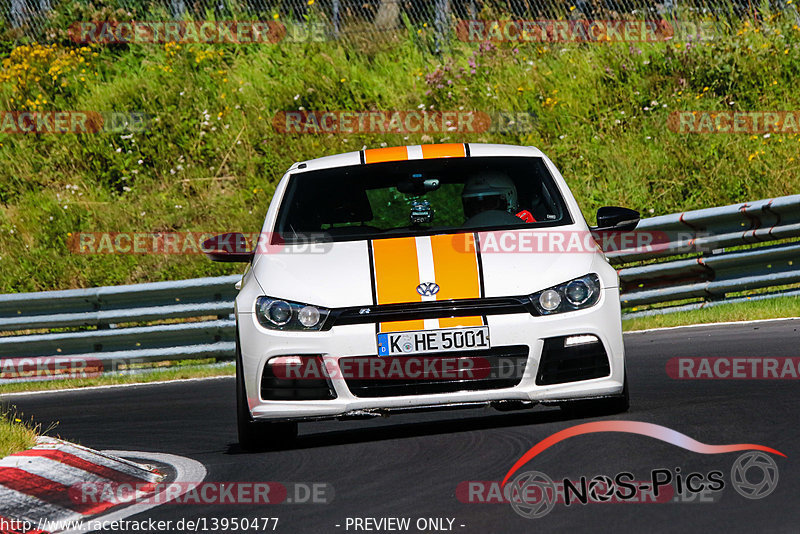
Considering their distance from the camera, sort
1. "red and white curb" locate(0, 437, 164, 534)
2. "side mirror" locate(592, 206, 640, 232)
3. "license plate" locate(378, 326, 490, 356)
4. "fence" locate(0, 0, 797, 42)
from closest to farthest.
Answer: "red and white curb" locate(0, 437, 164, 534), "license plate" locate(378, 326, 490, 356), "side mirror" locate(592, 206, 640, 232), "fence" locate(0, 0, 797, 42)

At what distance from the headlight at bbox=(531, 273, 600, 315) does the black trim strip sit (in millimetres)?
66

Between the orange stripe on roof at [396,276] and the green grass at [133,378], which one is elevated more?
the orange stripe on roof at [396,276]

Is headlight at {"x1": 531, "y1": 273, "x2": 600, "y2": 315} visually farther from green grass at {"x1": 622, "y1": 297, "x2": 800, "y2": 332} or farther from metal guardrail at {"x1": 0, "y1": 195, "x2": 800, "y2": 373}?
metal guardrail at {"x1": 0, "y1": 195, "x2": 800, "y2": 373}

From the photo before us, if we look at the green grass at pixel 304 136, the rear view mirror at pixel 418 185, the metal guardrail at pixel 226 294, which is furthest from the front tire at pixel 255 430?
the green grass at pixel 304 136

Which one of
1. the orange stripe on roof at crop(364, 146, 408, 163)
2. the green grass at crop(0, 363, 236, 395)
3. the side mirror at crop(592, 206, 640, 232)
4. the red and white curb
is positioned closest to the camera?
the red and white curb

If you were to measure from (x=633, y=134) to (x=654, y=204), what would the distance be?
1650 millimetres

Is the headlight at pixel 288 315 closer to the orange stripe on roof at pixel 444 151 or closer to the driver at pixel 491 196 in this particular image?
the driver at pixel 491 196

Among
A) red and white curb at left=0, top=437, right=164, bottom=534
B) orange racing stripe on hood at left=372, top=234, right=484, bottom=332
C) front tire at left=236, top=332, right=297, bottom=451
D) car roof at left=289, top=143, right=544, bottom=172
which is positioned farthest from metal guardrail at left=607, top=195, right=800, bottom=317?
red and white curb at left=0, top=437, right=164, bottom=534

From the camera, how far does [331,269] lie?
661 cm

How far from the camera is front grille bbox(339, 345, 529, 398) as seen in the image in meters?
6.32

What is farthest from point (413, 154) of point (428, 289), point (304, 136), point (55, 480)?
point (304, 136)

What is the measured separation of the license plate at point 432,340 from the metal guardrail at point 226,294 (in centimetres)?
596

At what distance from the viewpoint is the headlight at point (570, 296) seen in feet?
21.1

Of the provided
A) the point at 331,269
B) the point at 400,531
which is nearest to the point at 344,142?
the point at 331,269
